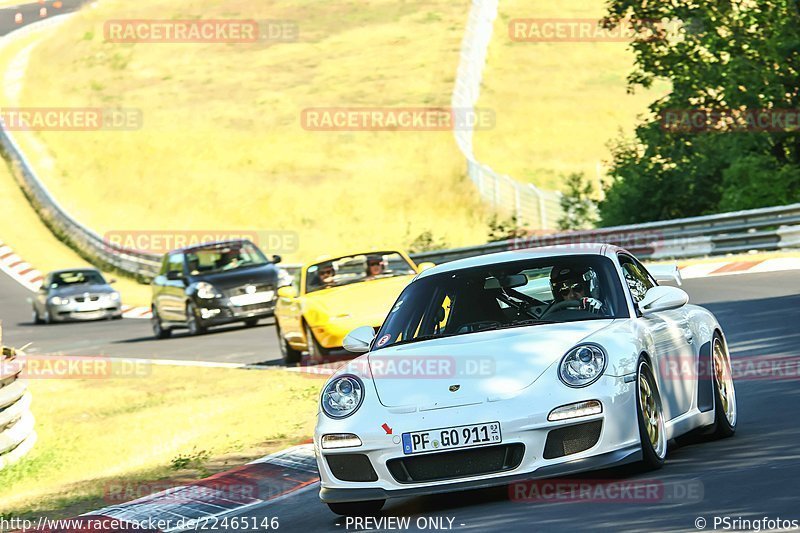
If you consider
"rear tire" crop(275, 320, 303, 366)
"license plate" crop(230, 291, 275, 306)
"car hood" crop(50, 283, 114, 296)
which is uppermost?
"rear tire" crop(275, 320, 303, 366)

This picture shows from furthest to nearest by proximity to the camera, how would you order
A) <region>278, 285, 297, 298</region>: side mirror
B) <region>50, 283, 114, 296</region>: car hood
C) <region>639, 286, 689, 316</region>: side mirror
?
<region>50, 283, 114, 296</region>: car hood
<region>278, 285, 297, 298</region>: side mirror
<region>639, 286, 689, 316</region>: side mirror

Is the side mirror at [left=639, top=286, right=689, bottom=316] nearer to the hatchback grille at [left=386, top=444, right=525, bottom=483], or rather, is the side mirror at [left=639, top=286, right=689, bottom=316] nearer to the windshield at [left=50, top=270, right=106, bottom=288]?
the hatchback grille at [left=386, top=444, right=525, bottom=483]

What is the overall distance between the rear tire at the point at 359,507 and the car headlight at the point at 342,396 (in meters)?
0.49

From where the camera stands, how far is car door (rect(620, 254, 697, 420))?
8398 mm

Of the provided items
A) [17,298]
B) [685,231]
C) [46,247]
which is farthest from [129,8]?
[685,231]

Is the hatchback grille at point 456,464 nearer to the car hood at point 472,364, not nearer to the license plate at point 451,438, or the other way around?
the license plate at point 451,438

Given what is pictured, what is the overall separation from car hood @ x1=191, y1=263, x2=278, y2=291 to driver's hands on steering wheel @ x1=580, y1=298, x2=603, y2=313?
52.6 feet

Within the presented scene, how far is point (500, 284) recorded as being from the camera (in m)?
9.00

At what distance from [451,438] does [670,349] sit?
1.75 m

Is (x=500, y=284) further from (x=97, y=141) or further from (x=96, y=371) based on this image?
(x=97, y=141)

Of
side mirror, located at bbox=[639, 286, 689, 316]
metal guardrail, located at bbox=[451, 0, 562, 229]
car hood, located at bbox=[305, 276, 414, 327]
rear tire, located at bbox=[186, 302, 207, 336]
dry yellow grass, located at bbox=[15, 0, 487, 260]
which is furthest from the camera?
dry yellow grass, located at bbox=[15, 0, 487, 260]

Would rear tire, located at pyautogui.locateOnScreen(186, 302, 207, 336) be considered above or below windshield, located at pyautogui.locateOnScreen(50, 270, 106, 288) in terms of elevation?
above

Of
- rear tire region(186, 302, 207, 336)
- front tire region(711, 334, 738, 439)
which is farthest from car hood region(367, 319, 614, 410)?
rear tire region(186, 302, 207, 336)

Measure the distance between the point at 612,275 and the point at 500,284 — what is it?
0.70 meters
